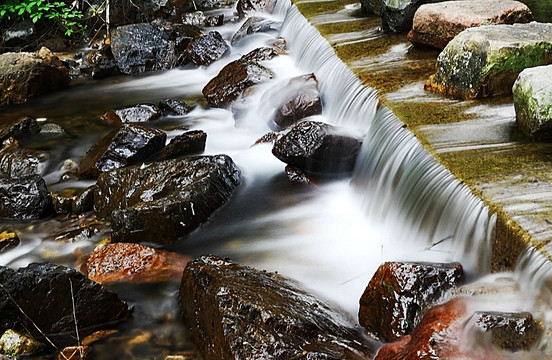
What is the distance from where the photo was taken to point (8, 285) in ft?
14.5

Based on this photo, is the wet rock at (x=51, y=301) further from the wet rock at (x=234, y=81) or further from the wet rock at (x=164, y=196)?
the wet rock at (x=234, y=81)

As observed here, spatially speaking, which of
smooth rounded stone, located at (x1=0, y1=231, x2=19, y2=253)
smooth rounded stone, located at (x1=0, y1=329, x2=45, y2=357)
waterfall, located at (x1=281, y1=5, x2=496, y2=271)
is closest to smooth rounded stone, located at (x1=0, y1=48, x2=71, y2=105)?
smooth rounded stone, located at (x1=0, y1=231, x2=19, y2=253)

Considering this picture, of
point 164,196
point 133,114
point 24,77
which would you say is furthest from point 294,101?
point 24,77

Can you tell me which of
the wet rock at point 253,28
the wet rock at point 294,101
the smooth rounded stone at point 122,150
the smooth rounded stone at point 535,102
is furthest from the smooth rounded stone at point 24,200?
the wet rock at point 253,28

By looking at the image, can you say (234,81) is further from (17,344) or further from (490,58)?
(17,344)

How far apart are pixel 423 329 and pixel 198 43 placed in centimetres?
855

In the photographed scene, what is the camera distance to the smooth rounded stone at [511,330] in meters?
3.36

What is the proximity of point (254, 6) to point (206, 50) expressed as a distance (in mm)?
2660

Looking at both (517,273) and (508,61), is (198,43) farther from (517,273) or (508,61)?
(517,273)

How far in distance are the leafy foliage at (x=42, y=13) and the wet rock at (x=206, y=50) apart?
2271 mm

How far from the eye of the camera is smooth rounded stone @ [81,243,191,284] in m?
5.34

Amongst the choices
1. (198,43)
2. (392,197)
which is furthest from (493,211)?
(198,43)

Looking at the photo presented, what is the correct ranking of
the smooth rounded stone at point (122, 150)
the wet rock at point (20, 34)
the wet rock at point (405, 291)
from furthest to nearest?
the wet rock at point (20, 34)
the smooth rounded stone at point (122, 150)
the wet rock at point (405, 291)

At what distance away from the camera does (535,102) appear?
492 cm
